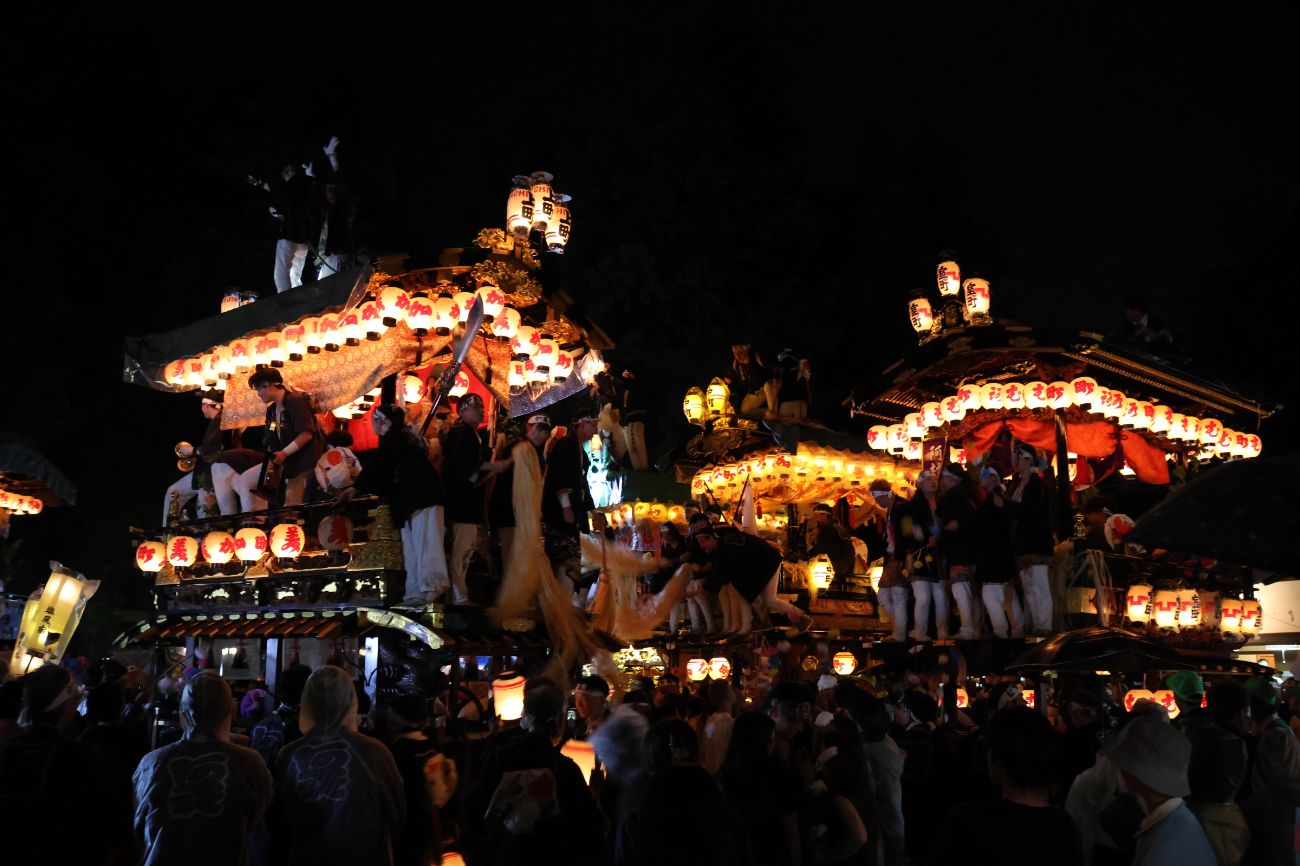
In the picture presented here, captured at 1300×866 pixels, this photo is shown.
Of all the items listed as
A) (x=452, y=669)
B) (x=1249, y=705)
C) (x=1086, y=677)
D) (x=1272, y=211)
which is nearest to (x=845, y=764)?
(x=1249, y=705)

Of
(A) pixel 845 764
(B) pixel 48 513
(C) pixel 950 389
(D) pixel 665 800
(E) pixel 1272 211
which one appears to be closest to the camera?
(D) pixel 665 800

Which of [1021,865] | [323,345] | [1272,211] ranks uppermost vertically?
[1272,211]

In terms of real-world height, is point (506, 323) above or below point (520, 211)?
below

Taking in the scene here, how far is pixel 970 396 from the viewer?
61.0 ft

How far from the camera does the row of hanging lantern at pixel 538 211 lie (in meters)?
15.0

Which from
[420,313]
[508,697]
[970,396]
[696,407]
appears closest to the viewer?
[508,697]

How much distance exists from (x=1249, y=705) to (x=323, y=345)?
10365mm

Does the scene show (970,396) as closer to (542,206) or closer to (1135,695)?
(1135,695)

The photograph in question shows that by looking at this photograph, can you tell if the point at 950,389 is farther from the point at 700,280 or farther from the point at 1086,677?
the point at 700,280

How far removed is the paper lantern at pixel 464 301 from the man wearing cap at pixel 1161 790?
10026 millimetres

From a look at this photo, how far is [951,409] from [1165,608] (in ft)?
15.3

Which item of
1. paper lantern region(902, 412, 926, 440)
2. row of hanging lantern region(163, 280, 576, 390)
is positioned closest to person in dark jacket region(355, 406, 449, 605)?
row of hanging lantern region(163, 280, 576, 390)

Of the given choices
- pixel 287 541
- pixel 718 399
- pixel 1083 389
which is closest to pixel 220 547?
pixel 287 541

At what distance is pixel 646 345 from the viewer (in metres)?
31.3
